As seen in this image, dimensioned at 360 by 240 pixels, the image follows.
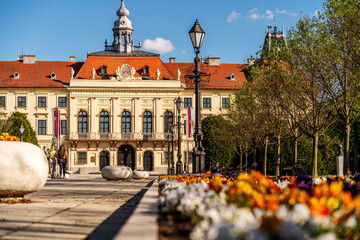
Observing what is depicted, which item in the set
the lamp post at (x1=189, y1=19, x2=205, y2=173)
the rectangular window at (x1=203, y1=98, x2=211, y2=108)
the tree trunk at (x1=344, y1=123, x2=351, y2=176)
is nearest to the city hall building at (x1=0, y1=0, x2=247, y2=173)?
the rectangular window at (x1=203, y1=98, x2=211, y2=108)

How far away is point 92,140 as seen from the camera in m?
65.1

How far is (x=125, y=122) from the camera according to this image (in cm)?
6712

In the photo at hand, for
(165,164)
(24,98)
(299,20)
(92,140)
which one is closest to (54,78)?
(24,98)

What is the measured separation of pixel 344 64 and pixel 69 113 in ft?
165

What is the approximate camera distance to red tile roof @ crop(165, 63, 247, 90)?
68.5m

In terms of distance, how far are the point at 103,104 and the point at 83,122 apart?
3.35 m

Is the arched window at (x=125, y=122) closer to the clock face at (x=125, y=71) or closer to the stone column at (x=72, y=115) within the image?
the clock face at (x=125, y=71)

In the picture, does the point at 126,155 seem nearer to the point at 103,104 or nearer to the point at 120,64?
the point at 103,104

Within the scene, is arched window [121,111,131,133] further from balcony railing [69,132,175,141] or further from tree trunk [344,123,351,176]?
tree trunk [344,123,351,176]

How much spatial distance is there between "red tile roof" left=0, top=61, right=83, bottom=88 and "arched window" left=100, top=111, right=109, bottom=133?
20.1 ft

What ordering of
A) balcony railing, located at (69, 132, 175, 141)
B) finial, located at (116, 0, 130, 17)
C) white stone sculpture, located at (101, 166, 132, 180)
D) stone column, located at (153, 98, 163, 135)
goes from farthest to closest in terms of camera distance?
finial, located at (116, 0, 130, 17), stone column, located at (153, 98, 163, 135), balcony railing, located at (69, 132, 175, 141), white stone sculpture, located at (101, 166, 132, 180)

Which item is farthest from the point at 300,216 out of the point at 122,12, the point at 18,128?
the point at 122,12

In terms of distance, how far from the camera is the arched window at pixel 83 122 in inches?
2606

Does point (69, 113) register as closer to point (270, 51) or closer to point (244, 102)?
point (244, 102)
